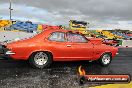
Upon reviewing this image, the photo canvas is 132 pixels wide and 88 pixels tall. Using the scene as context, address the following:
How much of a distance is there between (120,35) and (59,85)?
48.4 m

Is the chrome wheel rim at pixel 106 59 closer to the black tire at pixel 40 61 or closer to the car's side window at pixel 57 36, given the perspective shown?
the car's side window at pixel 57 36

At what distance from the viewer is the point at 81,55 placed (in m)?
11.2

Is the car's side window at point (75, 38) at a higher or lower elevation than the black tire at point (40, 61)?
higher

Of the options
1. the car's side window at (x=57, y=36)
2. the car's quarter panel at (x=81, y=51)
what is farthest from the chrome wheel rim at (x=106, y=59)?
the car's side window at (x=57, y=36)

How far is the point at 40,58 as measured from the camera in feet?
34.3

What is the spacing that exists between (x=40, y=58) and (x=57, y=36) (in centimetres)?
114

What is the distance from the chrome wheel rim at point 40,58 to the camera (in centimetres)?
1041

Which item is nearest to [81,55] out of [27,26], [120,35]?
[27,26]

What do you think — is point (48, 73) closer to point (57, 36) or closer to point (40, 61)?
point (40, 61)

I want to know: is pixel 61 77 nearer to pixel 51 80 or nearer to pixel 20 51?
pixel 51 80

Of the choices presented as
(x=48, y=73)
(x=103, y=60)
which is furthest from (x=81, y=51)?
(x=48, y=73)

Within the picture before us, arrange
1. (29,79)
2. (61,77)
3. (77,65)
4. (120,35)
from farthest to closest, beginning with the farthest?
1. (120,35)
2. (77,65)
3. (61,77)
4. (29,79)

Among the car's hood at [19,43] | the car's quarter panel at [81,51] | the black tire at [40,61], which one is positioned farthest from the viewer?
the car's quarter panel at [81,51]

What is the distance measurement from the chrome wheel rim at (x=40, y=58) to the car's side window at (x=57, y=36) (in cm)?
73
